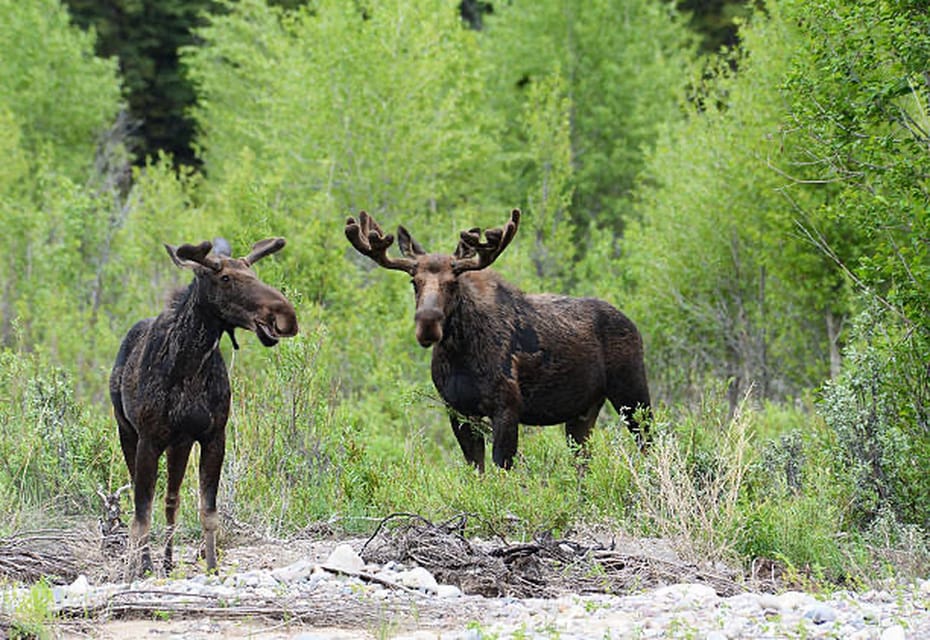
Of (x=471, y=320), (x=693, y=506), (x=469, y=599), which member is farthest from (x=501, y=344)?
(x=469, y=599)

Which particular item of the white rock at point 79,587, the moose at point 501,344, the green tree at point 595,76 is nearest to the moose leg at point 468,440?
the moose at point 501,344

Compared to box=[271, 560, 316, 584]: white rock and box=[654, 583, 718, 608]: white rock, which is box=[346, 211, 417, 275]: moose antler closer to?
box=[271, 560, 316, 584]: white rock

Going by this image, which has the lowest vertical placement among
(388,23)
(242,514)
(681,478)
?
(242,514)

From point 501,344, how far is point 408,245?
112 cm

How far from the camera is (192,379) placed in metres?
7.73

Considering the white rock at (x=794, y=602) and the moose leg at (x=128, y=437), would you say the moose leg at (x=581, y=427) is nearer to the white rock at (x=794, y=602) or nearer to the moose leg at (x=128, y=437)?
the moose leg at (x=128, y=437)

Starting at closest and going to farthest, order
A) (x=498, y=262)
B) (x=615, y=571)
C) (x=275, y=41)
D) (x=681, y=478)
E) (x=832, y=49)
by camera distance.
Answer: (x=615, y=571), (x=681, y=478), (x=832, y=49), (x=498, y=262), (x=275, y=41)

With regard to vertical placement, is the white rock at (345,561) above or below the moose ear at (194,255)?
below

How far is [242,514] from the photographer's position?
9922 millimetres

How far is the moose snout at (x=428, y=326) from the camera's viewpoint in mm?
9352

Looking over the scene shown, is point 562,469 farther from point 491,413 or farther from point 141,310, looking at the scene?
point 141,310

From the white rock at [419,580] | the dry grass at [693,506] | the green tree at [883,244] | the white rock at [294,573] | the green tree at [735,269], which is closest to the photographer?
the white rock at [419,580]

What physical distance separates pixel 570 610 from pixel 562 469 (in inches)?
151

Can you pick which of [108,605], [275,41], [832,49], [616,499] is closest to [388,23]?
[275,41]
